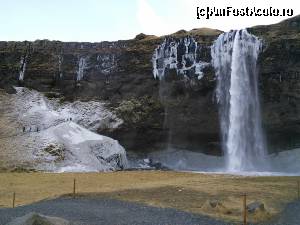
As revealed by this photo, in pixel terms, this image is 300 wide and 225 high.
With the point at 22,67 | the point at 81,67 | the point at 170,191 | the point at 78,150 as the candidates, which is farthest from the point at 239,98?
the point at 170,191

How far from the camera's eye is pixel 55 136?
4850cm

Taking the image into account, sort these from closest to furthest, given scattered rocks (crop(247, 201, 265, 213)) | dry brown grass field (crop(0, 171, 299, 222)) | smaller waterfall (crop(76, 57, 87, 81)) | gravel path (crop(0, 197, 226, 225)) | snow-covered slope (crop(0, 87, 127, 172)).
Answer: gravel path (crop(0, 197, 226, 225)), scattered rocks (crop(247, 201, 265, 213)), dry brown grass field (crop(0, 171, 299, 222)), snow-covered slope (crop(0, 87, 127, 172)), smaller waterfall (crop(76, 57, 87, 81))

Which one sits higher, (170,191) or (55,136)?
(55,136)

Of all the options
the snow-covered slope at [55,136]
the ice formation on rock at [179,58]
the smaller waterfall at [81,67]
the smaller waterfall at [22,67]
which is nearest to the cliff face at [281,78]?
the ice formation on rock at [179,58]

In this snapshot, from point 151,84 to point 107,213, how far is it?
39.4 meters

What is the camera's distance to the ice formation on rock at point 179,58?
55.4m

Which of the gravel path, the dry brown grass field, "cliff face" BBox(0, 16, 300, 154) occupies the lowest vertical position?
the dry brown grass field

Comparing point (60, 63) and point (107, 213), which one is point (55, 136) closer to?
point (60, 63)

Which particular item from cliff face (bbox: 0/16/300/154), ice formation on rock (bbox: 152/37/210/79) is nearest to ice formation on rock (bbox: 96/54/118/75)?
cliff face (bbox: 0/16/300/154)

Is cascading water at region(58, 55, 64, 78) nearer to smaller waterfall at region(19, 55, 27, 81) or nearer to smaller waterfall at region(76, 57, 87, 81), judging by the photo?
smaller waterfall at region(76, 57, 87, 81)

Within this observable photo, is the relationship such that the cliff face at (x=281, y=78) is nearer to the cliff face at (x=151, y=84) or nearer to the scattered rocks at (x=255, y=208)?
the cliff face at (x=151, y=84)

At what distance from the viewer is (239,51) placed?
2121 inches

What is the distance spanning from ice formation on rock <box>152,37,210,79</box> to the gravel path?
34.6m

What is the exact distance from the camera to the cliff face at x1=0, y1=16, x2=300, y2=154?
52781mm
